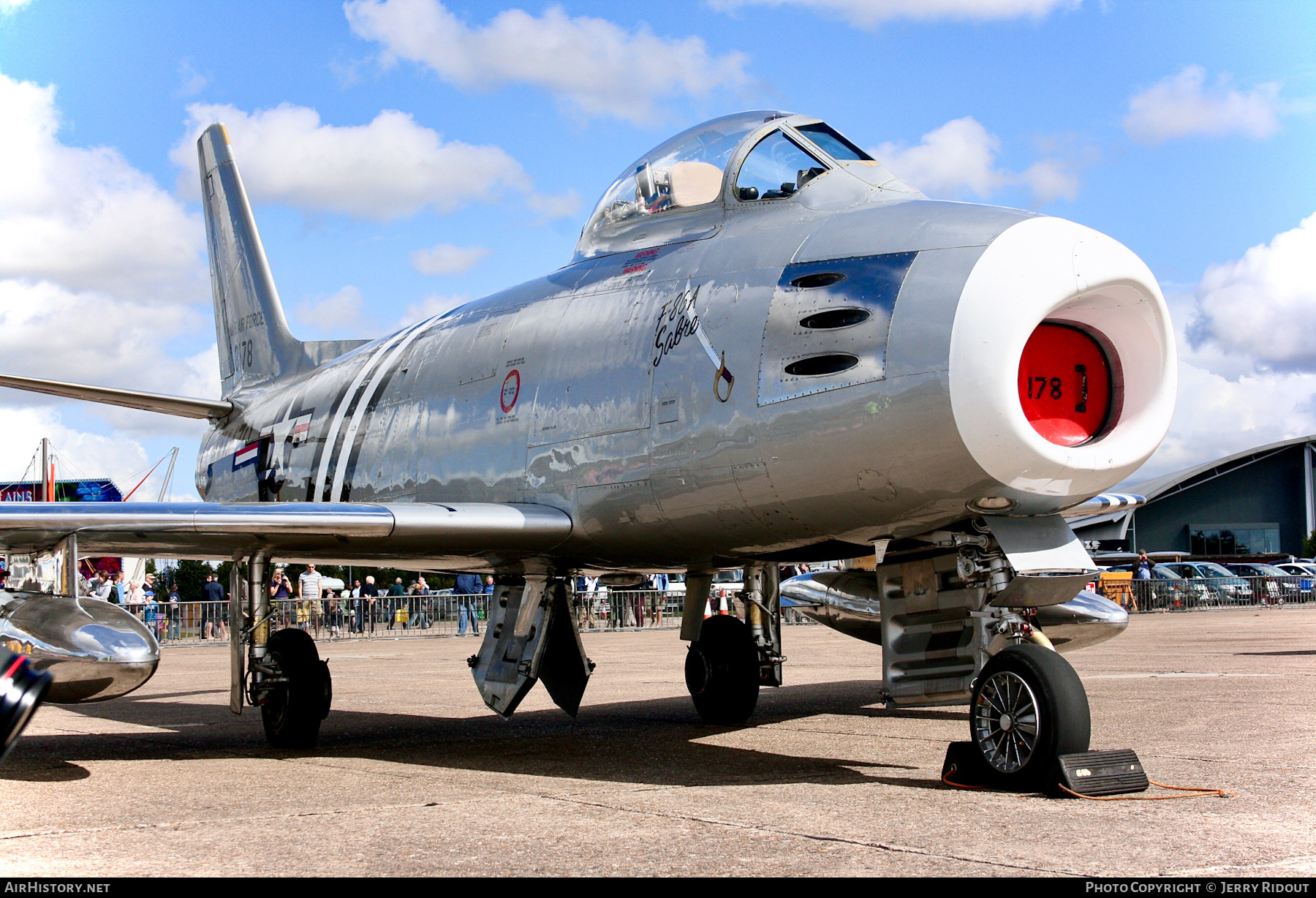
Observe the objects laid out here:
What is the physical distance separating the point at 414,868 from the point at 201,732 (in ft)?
22.6

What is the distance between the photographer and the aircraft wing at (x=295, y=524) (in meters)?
7.58

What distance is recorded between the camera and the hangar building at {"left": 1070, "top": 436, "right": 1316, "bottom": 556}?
79.6 meters

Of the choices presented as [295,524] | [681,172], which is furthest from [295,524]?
[681,172]

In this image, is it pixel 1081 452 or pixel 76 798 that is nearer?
pixel 1081 452

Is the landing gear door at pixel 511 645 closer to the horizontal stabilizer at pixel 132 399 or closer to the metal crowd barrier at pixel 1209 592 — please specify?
the horizontal stabilizer at pixel 132 399

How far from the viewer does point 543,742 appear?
8.95m

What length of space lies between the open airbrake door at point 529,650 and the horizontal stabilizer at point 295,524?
2.65 ft

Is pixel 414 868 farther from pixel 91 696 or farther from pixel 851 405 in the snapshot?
pixel 91 696

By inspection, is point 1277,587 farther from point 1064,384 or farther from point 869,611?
point 1064,384

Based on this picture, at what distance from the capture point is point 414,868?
4.40m

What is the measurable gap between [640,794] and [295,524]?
3013 millimetres

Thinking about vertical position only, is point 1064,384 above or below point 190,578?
above

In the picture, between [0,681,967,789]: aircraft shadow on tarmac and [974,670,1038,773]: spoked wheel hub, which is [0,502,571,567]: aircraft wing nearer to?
[0,681,967,789]: aircraft shadow on tarmac
